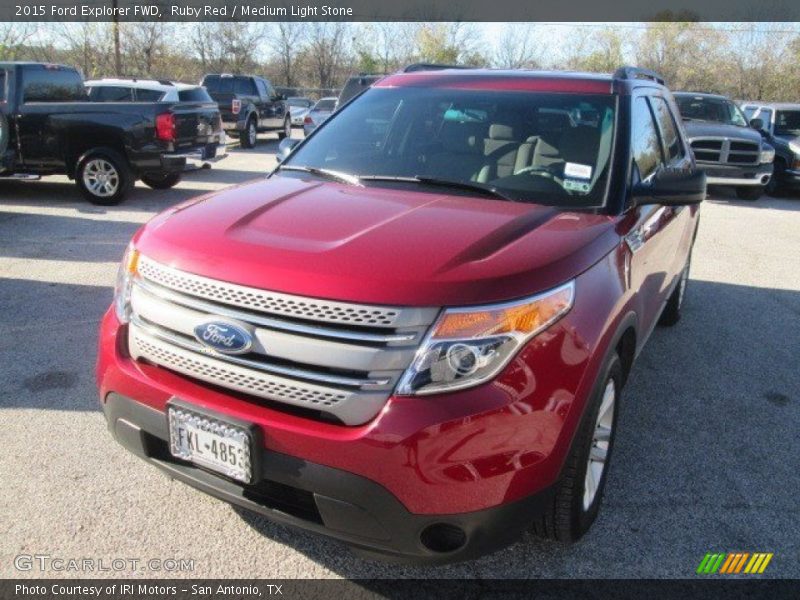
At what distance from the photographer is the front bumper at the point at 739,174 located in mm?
12406

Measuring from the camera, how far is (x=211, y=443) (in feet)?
7.07

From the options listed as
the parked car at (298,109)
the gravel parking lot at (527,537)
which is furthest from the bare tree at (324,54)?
the gravel parking lot at (527,537)

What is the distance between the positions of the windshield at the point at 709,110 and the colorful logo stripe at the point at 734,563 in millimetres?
12567

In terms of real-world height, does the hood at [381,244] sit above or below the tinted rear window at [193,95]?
below

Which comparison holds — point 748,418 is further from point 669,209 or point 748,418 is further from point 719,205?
point 719,205

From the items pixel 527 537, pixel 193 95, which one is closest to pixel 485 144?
pixel 527 537

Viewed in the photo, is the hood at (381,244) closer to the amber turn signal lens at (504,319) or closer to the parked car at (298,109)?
the amber turn signal lens at (504,319)

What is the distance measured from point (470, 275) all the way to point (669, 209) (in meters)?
2.18

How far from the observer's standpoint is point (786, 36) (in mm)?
38531

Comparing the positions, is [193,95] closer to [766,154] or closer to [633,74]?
[766,154]

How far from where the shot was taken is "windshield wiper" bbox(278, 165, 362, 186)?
3184 mm

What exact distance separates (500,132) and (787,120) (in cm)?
1401

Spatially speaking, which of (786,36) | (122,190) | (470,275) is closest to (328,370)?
(470,275)

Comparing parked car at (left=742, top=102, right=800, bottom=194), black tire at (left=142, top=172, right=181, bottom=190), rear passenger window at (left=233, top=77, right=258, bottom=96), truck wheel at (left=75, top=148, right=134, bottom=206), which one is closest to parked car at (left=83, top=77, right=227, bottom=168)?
black tire at (left=142, top=172, right=181, bottom=190)
